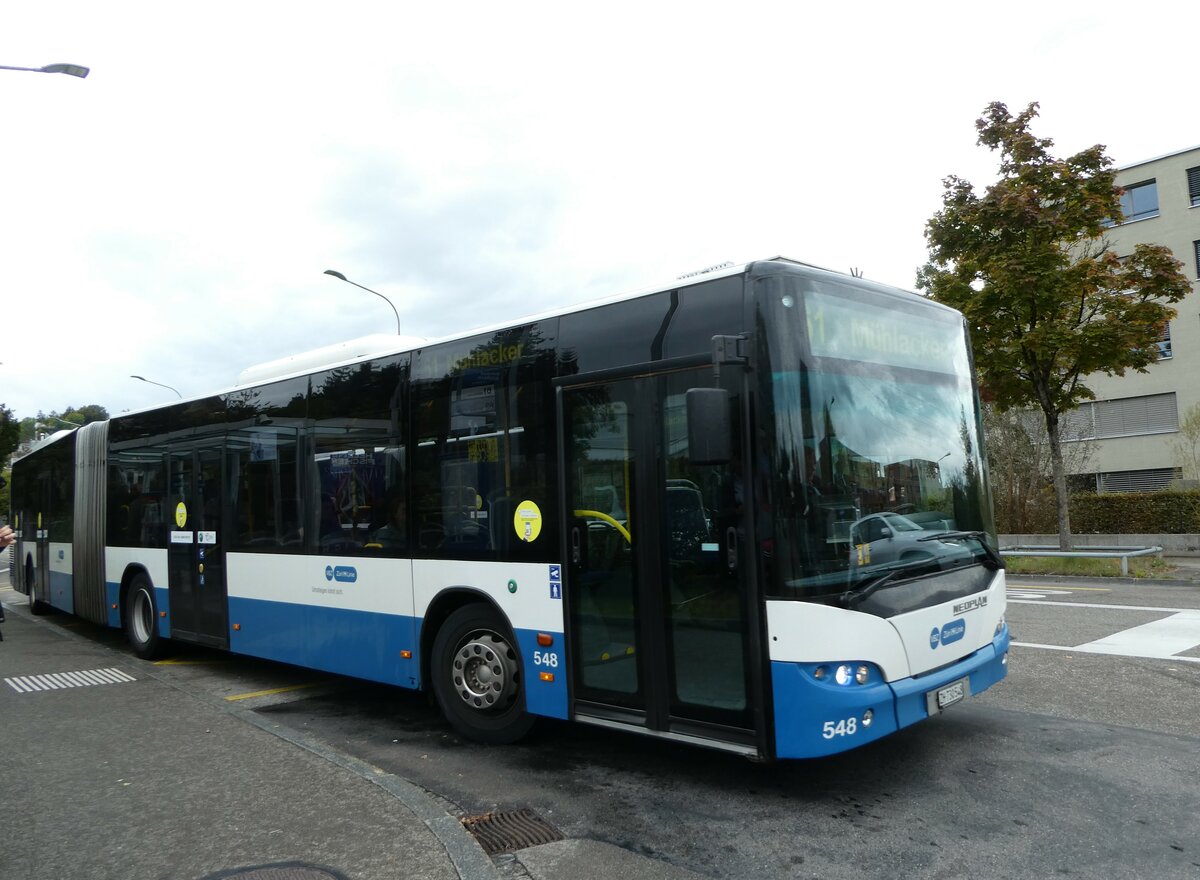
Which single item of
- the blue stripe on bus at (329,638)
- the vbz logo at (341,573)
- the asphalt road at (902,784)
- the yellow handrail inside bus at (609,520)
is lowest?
the asphalt road at (902,784)

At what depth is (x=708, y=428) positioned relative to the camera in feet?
15.3

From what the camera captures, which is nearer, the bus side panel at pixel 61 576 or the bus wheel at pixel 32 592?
the bus side panel at pixel 61 576

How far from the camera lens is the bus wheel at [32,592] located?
1562 cm

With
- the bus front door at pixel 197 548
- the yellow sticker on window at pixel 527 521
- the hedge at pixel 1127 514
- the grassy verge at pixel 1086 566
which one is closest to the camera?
the yellow sticker on window at pixel 527 521

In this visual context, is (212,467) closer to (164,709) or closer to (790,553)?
(164,709)

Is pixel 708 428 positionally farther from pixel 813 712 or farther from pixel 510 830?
pixel 510 830

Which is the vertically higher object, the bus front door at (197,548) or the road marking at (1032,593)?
the bus front door at (197,548)

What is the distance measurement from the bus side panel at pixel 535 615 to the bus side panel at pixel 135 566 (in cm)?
561

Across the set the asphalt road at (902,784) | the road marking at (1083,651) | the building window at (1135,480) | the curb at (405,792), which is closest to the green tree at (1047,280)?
the road marking at (1083,651)

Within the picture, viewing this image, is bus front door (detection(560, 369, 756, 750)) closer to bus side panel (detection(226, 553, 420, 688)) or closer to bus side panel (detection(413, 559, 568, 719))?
bus side panel (detection(413, 559, 568, 719))

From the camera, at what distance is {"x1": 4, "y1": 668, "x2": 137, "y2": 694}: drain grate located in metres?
8.79

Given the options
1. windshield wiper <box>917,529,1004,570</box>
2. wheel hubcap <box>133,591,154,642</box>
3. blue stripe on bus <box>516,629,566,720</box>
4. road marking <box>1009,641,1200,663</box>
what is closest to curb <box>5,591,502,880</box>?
blue stripe on bus <box>516,629,566,720</box>

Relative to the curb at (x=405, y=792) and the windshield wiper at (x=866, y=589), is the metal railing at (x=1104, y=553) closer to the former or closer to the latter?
the windshield wiper at (x=866, y=589)

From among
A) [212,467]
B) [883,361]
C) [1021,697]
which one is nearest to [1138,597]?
[1021,697]
